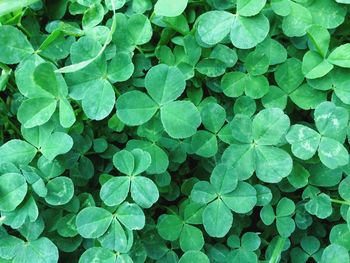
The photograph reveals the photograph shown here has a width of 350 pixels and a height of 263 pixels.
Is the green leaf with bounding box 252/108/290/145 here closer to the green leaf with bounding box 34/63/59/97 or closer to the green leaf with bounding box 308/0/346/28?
the green leaf with bounding box 308/0/346/28

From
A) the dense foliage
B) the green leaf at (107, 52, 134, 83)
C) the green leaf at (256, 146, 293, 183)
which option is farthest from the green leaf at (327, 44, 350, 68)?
the green leaf at (107, 52, 134, 83)

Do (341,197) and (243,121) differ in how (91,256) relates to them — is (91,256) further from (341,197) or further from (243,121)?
(341,197)

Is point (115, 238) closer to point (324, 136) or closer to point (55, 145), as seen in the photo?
point (55, 145)

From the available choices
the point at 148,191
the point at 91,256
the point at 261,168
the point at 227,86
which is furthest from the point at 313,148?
the point at 91,256

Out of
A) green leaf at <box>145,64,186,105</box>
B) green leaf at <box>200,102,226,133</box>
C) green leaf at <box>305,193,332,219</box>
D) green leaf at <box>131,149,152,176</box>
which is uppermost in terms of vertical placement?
green leaf at <box>145,64,186,105</box>

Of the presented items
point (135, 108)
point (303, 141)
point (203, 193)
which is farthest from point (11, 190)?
point (303, 141)

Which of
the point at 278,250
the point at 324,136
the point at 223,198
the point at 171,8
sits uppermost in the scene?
the point at 171,8

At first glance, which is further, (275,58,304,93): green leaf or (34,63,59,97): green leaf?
(275,58,304,93): green leaf

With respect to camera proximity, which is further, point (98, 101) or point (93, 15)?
point (93, 15)
